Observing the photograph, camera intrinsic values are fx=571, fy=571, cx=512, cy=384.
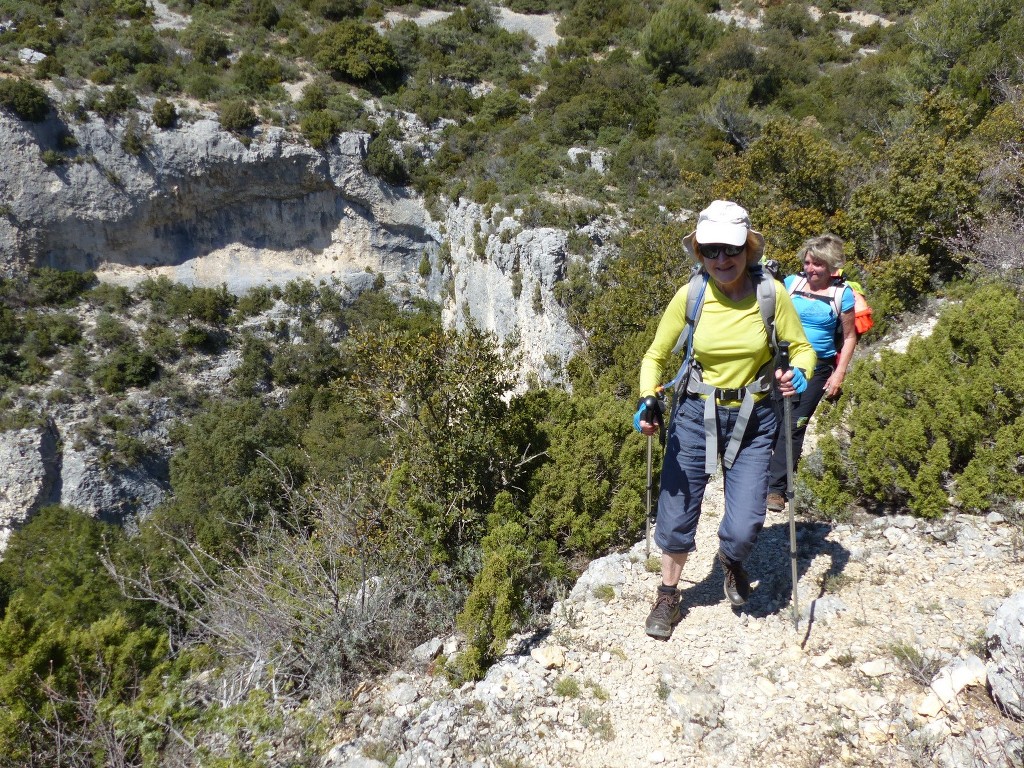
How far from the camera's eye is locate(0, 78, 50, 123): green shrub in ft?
63.3

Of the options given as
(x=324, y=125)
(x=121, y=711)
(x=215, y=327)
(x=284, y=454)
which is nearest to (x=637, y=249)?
(x=121, y=711)

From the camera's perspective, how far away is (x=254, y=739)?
2.54 metres

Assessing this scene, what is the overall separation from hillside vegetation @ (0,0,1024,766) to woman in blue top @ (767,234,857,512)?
0.63 metres

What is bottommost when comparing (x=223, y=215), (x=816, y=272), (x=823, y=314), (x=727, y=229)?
(x=223, y=215)

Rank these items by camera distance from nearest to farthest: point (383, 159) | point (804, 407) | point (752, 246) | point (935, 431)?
point (752, 246) < point (804, 407) < point (935, 431) < point (383, 159)

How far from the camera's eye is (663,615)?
2900 millimetres

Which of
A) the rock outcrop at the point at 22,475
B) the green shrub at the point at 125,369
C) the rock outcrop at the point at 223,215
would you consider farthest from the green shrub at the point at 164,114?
the rock outcrop at the point at 22,475

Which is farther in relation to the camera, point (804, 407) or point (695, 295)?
point (804, 407)

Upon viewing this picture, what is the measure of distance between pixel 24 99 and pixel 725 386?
1032 inches

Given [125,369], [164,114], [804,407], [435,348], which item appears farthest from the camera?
[164,114]

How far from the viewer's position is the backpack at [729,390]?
240 cm

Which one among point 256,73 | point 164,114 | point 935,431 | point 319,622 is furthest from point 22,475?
point 935,431

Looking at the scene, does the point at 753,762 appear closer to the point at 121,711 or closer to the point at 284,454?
the point at 121,711

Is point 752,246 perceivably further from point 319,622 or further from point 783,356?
point 319,622
